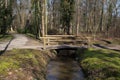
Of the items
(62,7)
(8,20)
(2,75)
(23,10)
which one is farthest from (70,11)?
(2,75)

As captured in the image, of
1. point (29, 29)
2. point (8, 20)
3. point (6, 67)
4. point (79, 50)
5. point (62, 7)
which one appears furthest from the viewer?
point (29, 29)

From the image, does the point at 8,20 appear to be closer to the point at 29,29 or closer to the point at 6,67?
the point at 29,29

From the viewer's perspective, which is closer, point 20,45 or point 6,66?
point 6,66

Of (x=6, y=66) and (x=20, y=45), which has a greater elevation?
(x=6, y=66)

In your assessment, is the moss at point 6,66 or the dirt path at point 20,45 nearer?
the moss at point 6,66

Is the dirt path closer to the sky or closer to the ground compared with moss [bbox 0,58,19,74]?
closer to the ground

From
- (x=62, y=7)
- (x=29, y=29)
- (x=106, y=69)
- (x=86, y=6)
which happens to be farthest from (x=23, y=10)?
(x=106, y=69)

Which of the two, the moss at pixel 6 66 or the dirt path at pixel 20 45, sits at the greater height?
the moss at pixel 6 66

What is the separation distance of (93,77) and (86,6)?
2198 inches

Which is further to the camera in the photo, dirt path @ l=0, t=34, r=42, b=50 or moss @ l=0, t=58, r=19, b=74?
dirt path @ l=0, t=34, r=42, b=50

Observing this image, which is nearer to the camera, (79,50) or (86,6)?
(79,50)

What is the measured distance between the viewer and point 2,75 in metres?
12.2

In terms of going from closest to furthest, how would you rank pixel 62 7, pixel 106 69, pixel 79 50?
pixel 106 69 < pixel 79 50 < pixel 62 7

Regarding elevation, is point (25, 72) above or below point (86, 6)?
below
